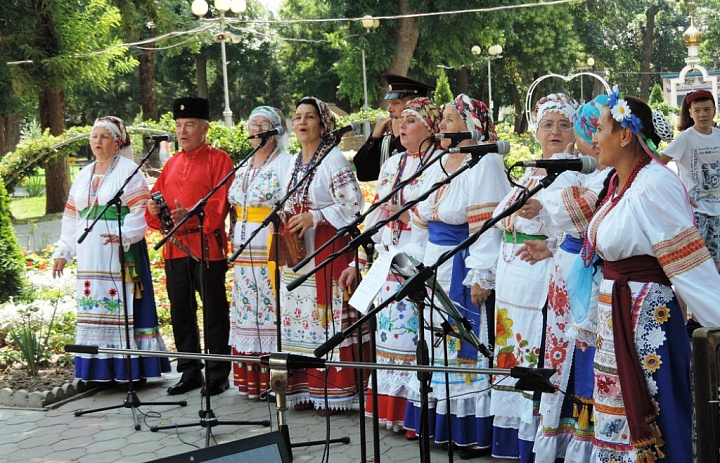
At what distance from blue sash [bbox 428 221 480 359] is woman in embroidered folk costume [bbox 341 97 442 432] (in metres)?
0.37

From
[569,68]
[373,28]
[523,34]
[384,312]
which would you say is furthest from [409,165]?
[569,68]

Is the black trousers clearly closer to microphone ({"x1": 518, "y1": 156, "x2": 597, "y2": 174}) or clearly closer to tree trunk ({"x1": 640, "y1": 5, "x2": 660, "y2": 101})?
microphone ({"x1": 518, "y1": 156, "x2": 597, "y2": 174})

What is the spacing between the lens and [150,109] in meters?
28.7

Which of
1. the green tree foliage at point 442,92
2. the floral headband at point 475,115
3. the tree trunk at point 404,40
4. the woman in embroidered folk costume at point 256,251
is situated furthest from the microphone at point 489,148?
the green tree foliage at point 442,92

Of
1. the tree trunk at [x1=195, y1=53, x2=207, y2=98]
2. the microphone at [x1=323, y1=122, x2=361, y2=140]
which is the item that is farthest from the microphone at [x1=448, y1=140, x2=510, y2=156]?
the tree trunk at [x1=195, y1=53, x2=207, y2=98]

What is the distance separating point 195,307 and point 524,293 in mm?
3107

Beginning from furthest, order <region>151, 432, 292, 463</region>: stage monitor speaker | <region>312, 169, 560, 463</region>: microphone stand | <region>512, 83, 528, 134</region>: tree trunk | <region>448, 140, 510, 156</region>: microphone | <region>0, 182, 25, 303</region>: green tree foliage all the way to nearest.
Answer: <region>512, 83, 528, 134</region>: tree trunk
<region>0, 182, 25, 303</region>: green tree foliage
<region>448, 140, 510, 156</region>: microphone
<region>312, 169, 560, 463</region>: microphone stand
<region>151, 432, 292, 463</region>: stage monitor speaker

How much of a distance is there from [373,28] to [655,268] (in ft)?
62.4

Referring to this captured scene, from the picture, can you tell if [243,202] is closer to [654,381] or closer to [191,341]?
[191,341]


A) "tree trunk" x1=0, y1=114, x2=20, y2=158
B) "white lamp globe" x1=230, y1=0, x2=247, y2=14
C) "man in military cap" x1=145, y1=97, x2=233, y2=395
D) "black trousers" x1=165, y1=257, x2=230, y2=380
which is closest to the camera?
"man in military cap" x1=145, y1=97, x2=233, y2=395

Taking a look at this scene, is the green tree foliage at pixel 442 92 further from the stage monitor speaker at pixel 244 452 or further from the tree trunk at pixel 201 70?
the stage monitor speaker at pixel 244 452

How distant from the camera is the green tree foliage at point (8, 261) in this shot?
9555mm

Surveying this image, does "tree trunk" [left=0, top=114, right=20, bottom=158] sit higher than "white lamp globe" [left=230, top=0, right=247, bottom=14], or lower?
lower

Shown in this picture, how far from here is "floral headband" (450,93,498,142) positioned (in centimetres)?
535
